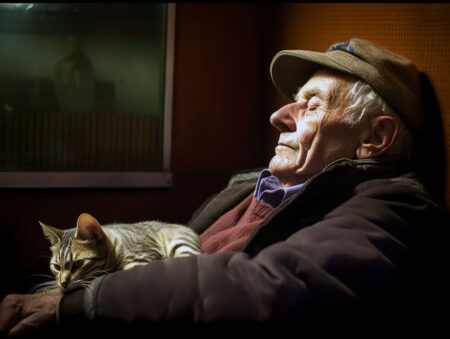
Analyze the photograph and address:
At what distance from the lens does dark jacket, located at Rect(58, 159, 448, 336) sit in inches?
35.5

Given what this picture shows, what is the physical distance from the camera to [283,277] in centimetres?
91

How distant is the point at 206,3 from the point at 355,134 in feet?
4.11

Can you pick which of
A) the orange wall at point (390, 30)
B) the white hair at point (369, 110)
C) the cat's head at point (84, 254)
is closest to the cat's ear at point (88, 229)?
the cat's head at point (84, 254)

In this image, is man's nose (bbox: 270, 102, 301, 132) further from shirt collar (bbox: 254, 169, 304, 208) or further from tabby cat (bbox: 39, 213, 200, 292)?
tabby cat (bbox: 39, 213, 200, 292)

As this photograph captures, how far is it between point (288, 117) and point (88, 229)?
659 millimetres

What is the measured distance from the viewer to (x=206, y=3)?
2.20 metres

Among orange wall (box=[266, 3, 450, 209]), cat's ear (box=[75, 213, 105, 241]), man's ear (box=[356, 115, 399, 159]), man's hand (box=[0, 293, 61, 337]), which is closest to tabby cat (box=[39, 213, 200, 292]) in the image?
cat's ear (box=[75, 213, 105, 241])

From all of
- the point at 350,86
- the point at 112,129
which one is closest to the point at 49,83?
the point at 112,129

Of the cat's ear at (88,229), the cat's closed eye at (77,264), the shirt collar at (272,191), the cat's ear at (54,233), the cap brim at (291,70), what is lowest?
the cat's closed eye at (77,264)

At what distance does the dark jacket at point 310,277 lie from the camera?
2.96ft

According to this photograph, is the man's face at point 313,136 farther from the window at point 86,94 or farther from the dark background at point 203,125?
the window at point 86,94

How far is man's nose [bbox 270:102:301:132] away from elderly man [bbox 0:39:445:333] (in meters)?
0.05

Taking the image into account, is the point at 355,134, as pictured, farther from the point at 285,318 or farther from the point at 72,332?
the point at 72,332

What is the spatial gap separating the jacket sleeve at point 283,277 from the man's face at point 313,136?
0.29m
